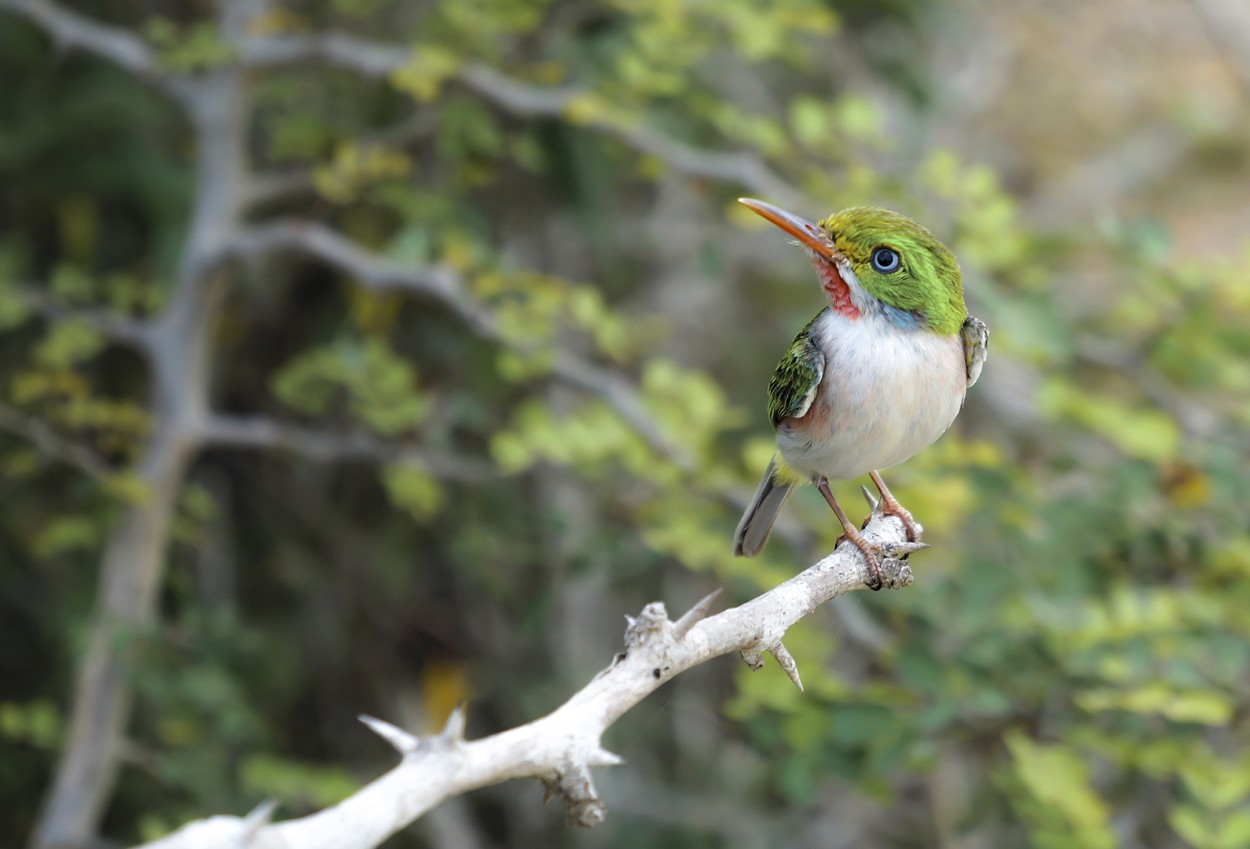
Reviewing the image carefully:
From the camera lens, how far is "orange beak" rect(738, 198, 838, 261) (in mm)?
1767

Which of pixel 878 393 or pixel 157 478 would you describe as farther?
pixel 157 478

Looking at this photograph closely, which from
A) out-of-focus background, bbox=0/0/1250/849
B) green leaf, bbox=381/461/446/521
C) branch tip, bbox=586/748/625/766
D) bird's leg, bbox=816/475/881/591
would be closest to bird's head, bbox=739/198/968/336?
bird's leg, bbox=816/475/881/591

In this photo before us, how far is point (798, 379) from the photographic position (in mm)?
2137

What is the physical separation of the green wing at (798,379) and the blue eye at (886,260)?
8.2 inches

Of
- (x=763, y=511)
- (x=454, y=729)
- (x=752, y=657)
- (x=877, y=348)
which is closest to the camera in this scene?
(x=454, y=729)

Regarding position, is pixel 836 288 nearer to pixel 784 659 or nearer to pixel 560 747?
pixel 784 659

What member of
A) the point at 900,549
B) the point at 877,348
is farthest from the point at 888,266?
the point at 900,549

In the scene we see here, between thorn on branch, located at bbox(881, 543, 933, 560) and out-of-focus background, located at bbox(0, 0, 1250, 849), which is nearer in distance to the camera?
thorn on branch, located at bbox(881, 543, 933, 560)

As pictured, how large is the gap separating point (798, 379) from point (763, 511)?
0.33 metres

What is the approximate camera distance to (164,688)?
486cm

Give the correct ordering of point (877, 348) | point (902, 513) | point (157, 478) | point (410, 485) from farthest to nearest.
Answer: point (410, 485) → point (157, 478) → point (902, 513) → point (877, 348)

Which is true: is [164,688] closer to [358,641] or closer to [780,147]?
[358,641]

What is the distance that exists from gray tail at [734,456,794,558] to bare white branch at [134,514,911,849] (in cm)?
48

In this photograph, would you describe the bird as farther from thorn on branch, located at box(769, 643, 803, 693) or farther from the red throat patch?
thorn on branch, located at box(769, 643, 803, 693)
